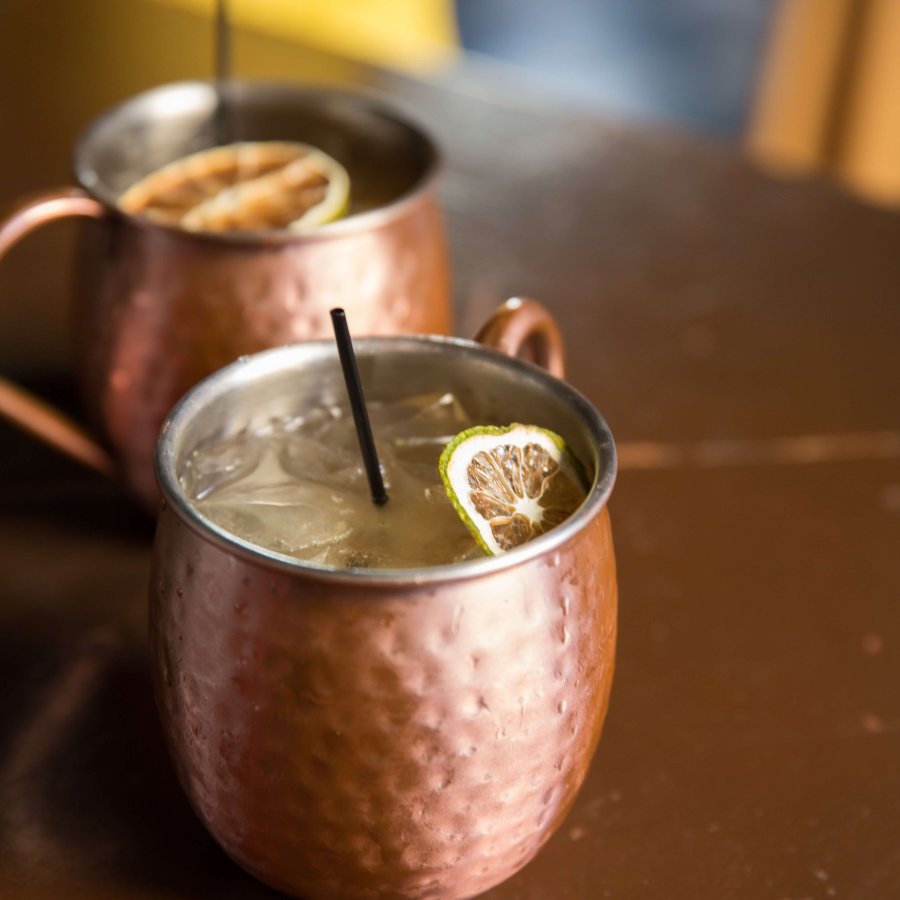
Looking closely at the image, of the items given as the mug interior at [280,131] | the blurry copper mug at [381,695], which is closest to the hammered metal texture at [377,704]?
the blurry copper mug at [381,695]

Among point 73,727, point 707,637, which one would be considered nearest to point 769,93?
point 707,637

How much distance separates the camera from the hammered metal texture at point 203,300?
83 cm

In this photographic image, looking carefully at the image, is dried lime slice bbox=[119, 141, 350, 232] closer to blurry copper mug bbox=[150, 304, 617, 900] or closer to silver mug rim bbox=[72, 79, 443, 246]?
silver mug rim bbox=[72, 79, 443, 246]

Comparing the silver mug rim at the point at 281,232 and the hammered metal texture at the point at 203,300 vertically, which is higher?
the silver mug rim at the point at 281,232

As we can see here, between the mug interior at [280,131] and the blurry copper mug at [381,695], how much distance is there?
0.40 meters

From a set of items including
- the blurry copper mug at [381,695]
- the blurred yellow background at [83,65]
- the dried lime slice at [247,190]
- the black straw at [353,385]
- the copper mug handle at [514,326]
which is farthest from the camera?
the blurred yellow background at [83,65]

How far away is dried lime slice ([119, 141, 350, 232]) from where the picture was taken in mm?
932

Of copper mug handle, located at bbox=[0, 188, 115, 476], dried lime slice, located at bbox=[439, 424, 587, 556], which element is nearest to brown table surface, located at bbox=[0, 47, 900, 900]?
copper mug handle, located at bbox=[0, 188, 115, 476]

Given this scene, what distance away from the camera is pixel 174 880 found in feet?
2.23

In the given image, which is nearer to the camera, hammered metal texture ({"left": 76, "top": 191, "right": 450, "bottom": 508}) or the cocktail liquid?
the cocktail liquid

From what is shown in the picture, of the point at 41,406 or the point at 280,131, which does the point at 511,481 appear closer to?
the point at 41,406

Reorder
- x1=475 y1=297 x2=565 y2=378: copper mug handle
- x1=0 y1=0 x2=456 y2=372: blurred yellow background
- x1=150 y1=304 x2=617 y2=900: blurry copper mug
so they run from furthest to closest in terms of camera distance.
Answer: x1=0 y1=0 x2=456 y2=372: blurred yellow background
x1=475 y1=297 x2=565 y2=378: copper mug handle
x1=150 y1=304 x2=617 y2=900: blurry copper mug

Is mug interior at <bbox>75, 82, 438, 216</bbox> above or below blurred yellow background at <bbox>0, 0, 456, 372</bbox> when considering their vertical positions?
above

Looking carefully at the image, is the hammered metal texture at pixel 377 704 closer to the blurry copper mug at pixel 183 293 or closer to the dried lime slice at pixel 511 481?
the dried lime slice at pixel 511 481
